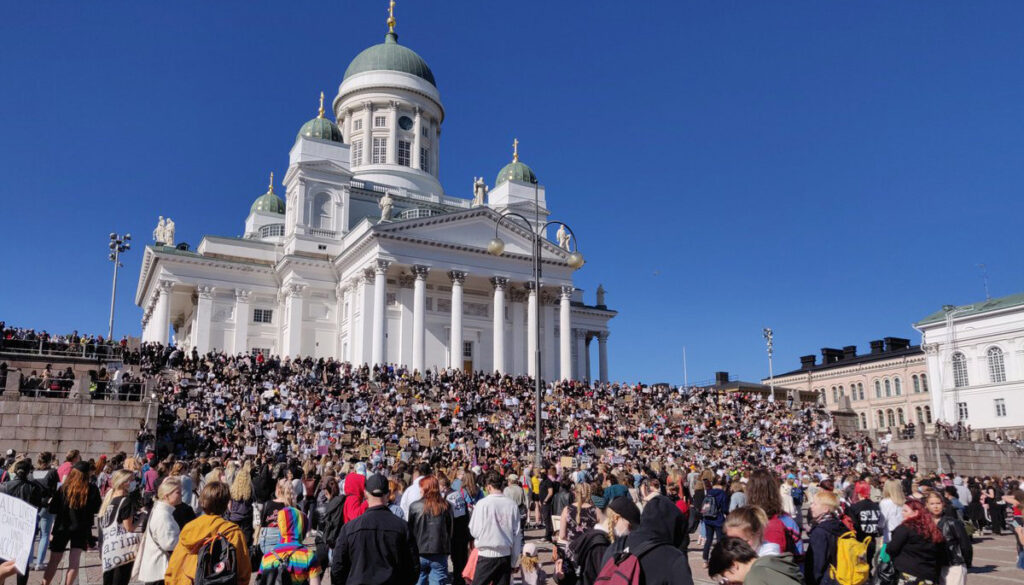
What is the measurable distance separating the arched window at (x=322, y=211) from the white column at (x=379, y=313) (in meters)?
9.99

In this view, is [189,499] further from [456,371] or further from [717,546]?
[456,371]

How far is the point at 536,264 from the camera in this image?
76.6 ft

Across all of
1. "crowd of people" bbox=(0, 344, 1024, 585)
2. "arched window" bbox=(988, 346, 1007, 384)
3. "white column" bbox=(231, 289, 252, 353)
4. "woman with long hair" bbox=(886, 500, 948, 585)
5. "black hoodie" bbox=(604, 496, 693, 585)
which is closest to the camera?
"black hoodie" bbox=(604, 496, 693, 585)

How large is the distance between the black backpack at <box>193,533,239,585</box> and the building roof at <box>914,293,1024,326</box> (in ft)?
215

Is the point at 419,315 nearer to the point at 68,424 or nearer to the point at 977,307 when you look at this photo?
the point at 68,424

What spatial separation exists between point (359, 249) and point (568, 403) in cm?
1669

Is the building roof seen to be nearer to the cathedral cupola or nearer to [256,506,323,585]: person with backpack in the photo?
the cathedral cupola

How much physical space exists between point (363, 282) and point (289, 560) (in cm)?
3961

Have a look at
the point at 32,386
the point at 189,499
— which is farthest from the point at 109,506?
the point at 32,386

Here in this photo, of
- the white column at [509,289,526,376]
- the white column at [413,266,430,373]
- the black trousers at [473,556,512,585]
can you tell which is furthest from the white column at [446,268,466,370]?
the black trousers at [473,556,512,585]

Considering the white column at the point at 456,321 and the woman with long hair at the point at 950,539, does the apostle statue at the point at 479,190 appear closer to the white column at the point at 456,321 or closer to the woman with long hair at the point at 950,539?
the white column at the point at 456,321

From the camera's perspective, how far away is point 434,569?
28.7 feet

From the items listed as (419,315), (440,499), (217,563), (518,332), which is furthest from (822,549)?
(518,332)

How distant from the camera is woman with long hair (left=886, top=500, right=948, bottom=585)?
7980 millimetres
